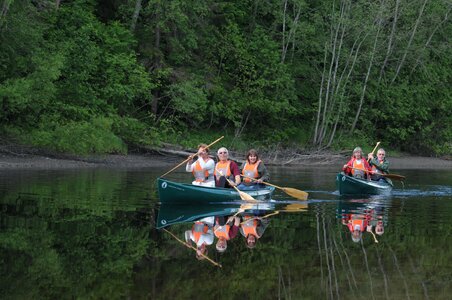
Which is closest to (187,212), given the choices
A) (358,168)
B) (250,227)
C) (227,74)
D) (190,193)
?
(190,193)

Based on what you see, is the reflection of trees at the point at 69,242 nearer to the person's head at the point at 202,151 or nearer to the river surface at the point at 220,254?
the river surface at the point at 220,254

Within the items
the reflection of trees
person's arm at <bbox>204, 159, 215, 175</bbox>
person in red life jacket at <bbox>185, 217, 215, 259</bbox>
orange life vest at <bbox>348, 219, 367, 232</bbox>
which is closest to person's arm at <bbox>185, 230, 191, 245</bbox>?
person in red life jacket at <bbox>185, 217, 215, 259</bbox>

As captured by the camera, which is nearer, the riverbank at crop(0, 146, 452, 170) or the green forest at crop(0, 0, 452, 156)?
the riverbank at crop(0, 146, 452, 170)

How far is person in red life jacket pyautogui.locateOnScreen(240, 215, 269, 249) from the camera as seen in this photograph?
1298cm

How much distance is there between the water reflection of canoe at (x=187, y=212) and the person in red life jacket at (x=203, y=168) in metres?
0.78

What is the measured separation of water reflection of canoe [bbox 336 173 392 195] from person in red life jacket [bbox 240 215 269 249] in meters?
6.54

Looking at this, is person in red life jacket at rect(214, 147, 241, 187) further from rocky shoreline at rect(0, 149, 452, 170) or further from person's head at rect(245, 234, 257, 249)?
rocky shoreline at rect(0, 149, 452, 170)

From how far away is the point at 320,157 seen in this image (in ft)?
132

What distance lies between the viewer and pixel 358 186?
2353cm

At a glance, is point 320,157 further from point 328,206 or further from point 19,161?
point 328,206

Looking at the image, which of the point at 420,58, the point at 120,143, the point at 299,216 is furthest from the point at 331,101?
the point at 299,216

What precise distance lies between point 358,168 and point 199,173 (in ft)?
21.9

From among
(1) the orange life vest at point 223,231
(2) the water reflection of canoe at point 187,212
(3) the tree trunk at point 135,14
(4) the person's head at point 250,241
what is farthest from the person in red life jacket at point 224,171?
(3) the tree trunk at point 135,14

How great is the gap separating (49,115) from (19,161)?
10.8 feet
